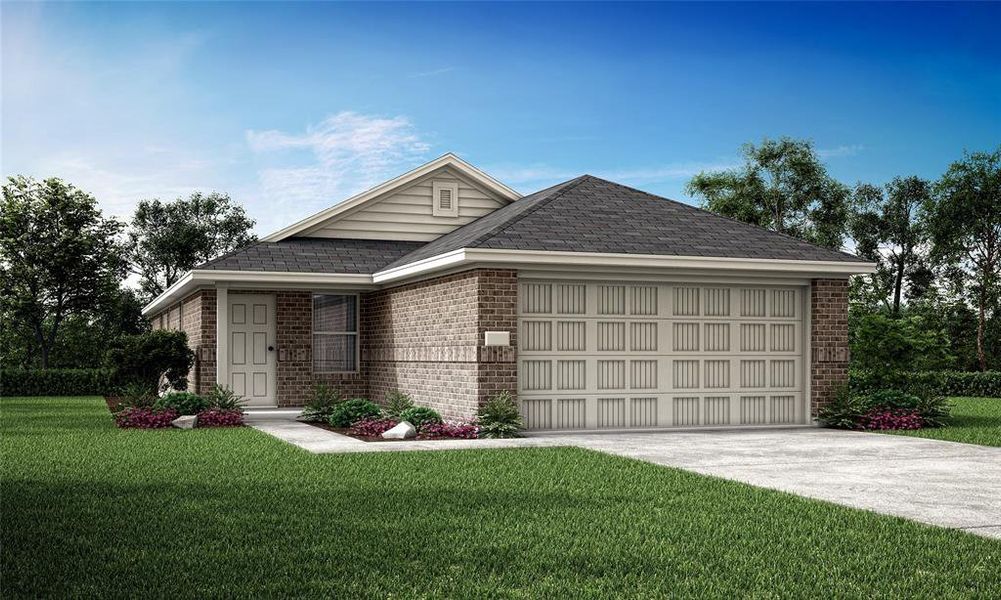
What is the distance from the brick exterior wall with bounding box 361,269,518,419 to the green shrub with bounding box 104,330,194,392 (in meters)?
3.72

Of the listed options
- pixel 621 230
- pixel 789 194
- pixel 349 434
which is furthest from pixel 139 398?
pixel 789 194

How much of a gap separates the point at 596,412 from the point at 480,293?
279cm

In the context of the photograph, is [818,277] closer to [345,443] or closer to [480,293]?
[480,293]

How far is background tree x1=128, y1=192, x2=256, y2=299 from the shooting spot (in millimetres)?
42250

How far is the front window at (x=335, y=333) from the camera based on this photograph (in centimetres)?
2106

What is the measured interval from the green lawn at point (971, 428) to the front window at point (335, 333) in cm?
1075

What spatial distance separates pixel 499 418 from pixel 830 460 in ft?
15.6

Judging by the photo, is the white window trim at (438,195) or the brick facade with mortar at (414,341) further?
the white window trim at (438,195)

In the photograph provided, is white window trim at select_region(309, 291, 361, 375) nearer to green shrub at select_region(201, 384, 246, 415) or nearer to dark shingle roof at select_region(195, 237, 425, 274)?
dark shingle roof at select_region(195, 237, 425, 274)

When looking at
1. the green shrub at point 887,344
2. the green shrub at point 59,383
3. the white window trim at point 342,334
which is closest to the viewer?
the white window trim at point 342,334

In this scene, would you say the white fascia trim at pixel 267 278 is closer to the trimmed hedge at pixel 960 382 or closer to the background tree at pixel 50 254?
the trimmed hedge at pixel 960 382

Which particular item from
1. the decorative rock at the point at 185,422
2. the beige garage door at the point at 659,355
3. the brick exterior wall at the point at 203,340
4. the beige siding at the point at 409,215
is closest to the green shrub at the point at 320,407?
the decorative rock at the point at 185,422

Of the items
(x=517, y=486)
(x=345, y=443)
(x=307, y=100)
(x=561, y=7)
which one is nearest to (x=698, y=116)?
(x=307, y=100)

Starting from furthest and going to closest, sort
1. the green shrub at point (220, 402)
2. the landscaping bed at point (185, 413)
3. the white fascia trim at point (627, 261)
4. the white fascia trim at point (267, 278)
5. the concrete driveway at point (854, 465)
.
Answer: the white fascia trim at point (267, 278) < the green shrub at point (220, 402) < the landscaping bed at point (185, 413) < the white fascia trim at point (627, 261) < the concrete driveway at point (854, 465)
